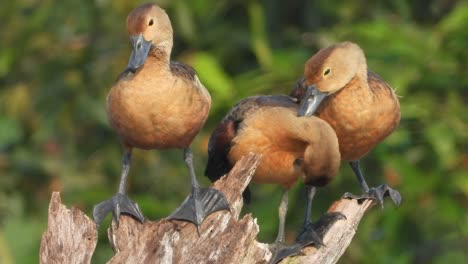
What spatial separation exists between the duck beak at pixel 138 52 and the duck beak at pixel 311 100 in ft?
3.06

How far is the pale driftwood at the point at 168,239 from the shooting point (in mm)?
8523

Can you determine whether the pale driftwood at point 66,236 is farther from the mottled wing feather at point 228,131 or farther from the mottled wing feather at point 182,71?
the mottled wing feather at point 228,131

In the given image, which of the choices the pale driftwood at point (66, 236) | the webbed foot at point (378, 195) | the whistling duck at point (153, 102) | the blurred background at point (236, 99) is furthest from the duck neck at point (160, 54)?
the blurred background at point (236, 99)

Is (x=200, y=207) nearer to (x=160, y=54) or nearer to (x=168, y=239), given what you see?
(x=168, y=239)

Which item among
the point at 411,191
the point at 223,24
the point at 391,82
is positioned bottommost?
the point at 411,191

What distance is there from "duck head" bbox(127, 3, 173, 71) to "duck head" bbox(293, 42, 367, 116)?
0.87m

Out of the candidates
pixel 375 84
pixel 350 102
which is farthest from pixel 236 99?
pixel 350 102

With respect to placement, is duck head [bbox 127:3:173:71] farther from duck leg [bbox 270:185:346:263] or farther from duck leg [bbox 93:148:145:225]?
duck leg [bbox 270:185:346:263]

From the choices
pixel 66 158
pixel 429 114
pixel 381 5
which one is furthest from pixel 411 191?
pixel 66 158

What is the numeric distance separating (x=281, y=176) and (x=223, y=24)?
6565mm

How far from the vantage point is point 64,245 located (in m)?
8.62

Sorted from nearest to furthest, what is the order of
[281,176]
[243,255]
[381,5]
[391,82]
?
[243,255], [281,176], [391,82], [381,5]

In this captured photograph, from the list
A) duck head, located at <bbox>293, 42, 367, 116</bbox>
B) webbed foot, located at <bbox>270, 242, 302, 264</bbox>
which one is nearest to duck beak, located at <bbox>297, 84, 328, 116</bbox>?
duck head, located at <bbox>293, 42, 367, 116</bbox>

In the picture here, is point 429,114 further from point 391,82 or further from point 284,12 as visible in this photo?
point 284,12
